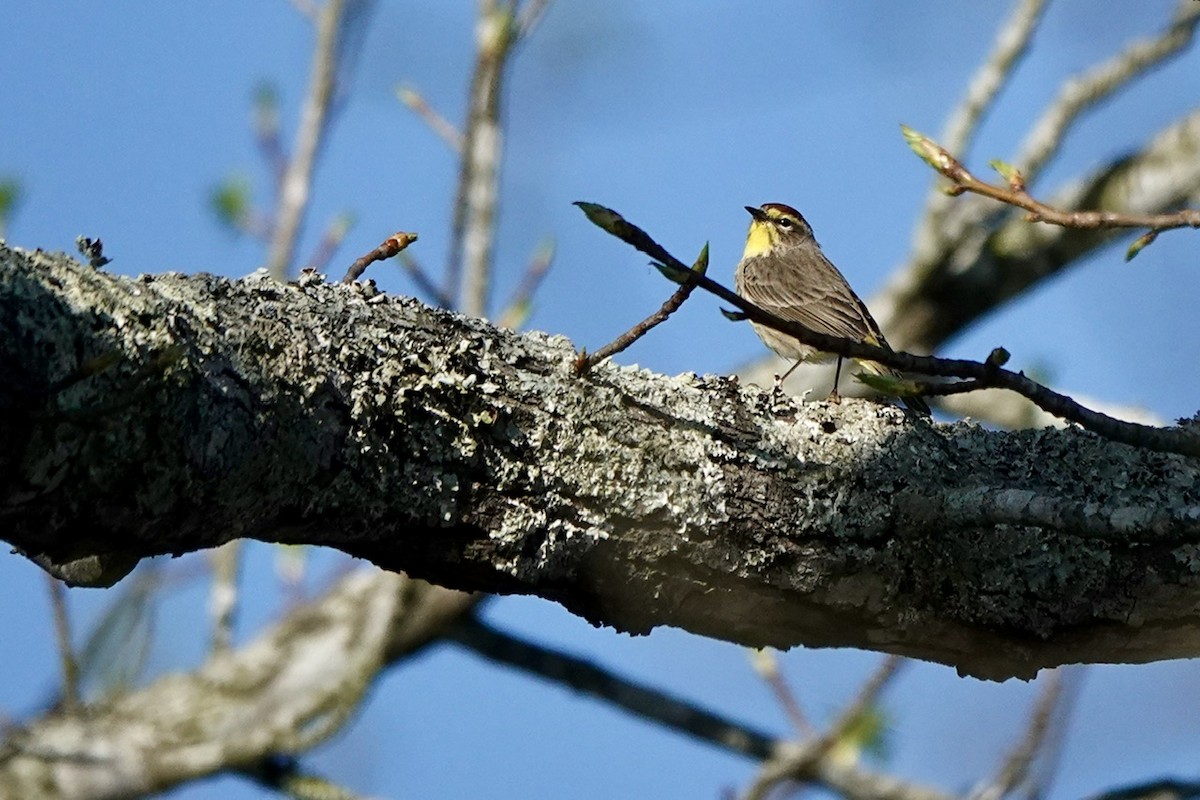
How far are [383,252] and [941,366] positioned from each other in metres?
1.82

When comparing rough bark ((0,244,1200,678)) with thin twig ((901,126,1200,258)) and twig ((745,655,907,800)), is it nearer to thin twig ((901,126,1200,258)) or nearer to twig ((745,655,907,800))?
thin twig ((901,126,1200,258))

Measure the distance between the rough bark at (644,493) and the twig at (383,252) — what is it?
224mm

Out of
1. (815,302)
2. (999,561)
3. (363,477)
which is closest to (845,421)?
(999,561)

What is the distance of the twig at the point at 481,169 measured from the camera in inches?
289

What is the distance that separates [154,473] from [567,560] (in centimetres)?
109

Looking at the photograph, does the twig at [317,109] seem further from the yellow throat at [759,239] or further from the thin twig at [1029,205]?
the thin twig at [1029,205]

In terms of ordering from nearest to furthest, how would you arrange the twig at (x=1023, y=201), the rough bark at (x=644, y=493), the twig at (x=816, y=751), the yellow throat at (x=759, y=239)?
the rough bark at (x=644, y=493) → the twig at (x=1023, y=201) → the twig at (x=816, y=751) → the yellow throat at (x=759, y=239)

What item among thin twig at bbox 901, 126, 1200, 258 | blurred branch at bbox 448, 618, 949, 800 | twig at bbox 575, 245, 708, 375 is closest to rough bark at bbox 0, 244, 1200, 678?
twig at bbox 575, 245, 708, 375

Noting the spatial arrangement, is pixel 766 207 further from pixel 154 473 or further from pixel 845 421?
pixel 154 473

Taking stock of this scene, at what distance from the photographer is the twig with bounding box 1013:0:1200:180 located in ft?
29.0

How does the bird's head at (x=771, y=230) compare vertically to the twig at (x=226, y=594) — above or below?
above

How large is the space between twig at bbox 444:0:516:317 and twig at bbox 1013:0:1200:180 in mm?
3460

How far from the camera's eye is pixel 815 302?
348 inches

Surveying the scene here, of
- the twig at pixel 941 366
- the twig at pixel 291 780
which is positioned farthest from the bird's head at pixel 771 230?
the twig at pixel 941 366
